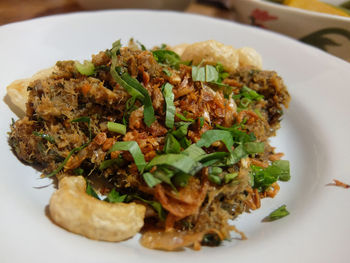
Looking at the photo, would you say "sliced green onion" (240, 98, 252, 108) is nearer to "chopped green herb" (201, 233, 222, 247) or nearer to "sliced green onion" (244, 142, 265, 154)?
"sliced green onion" (244, 142, 265, 154)

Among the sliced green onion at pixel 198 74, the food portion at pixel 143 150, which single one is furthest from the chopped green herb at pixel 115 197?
the sliced green onion at pixel 198 74

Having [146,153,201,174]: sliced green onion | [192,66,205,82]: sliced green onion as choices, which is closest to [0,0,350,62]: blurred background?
[192,66,205,82]: sliced green onion

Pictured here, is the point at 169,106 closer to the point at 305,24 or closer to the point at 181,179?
the point at 181,179

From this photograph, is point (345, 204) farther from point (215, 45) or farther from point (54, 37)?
point (54, 37)

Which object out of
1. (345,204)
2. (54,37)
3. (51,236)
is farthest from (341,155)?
(54,37)

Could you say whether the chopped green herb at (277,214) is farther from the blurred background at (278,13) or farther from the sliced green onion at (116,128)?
the blurred background at (278,13)

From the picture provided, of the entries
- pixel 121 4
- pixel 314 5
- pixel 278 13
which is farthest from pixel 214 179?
pixel 121 4
